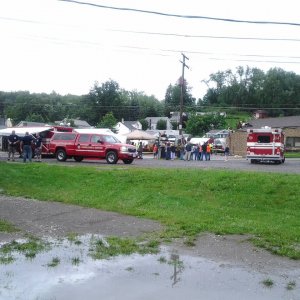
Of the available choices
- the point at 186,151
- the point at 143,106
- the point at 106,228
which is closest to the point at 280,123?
the point at 186,151

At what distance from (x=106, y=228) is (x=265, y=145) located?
22221mm

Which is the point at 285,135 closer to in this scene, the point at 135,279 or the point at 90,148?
the point at 90,148

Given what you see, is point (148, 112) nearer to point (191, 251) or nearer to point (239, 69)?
point (239, 69)

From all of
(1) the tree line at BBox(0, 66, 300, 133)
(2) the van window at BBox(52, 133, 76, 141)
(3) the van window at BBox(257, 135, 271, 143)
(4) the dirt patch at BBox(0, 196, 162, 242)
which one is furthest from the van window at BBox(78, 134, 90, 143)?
(1) the tree line at BBox(0, 66, 300, 133)

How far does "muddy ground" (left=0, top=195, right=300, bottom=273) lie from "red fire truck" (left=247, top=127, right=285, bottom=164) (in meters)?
19.8

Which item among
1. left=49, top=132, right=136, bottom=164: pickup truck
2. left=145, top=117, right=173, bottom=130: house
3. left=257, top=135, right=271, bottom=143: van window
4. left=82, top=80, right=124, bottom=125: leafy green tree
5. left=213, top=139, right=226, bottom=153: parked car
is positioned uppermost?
left=82, top=80, right=124, bottom=125: leafy green tree

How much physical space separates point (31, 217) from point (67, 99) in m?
135

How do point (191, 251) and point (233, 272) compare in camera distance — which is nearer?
point (233, 272)

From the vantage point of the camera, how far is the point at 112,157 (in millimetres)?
27547

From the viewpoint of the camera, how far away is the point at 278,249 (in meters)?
8.60

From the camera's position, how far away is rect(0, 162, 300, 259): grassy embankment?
10.3 meters

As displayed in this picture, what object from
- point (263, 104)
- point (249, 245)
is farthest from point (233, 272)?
point (263, 104)

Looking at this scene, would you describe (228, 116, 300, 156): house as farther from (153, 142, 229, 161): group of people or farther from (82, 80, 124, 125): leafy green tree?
(82, 80, 124, 125): leafy green tree

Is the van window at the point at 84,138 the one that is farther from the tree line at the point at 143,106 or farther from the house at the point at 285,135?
the tree line at the point at 143,106
